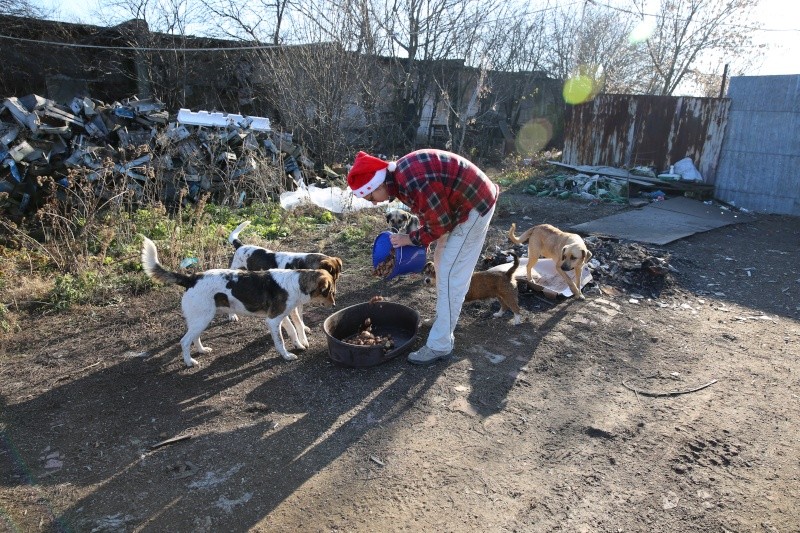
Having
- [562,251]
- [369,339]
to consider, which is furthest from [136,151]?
[562,251]

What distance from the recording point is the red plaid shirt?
4.04 metres

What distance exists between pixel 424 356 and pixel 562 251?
96.0 inches

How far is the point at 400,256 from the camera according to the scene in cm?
653

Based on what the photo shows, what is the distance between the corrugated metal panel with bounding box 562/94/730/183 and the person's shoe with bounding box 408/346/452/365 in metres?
11.8

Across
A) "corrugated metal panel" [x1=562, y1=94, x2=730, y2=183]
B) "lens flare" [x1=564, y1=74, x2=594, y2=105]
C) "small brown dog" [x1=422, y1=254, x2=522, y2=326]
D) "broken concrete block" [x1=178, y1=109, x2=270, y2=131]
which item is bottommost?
"small brown dog" [x1=422, y1=254, x2=522, y2=326]

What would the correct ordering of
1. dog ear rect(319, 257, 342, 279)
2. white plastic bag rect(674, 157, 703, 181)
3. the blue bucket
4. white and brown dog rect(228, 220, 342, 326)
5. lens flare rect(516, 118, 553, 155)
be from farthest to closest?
lens flare rect(516, 118, 553, 155) → white plastic bag rect(674, 157, 703, 181) → the blue bucket → white and brown dog rect(228, 220, 342, 326) → dog ear rect(319, 257, 342, 279)

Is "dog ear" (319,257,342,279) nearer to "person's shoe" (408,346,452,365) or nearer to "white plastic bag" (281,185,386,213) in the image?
"person's shoe" (408,346,452,365)

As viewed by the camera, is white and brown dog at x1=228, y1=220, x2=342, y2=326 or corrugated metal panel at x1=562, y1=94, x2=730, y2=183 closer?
white and brown dog at x1=228, y1=220, x2=342, y2=326

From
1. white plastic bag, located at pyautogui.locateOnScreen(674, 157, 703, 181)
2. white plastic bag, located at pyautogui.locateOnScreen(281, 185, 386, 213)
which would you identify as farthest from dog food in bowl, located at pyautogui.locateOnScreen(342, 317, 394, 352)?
white plastic bag, located at pyautogui.locateOnScreen(674, 157, 703, 181)

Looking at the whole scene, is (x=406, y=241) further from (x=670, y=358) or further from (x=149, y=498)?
(x=670, y=358)

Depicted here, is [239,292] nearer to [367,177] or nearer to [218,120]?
[367,177]

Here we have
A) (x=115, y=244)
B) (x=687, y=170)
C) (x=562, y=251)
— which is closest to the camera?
(x=562, y=251)

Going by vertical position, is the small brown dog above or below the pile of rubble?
below

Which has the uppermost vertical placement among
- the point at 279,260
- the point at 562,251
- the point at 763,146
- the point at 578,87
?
the point at 578,87
